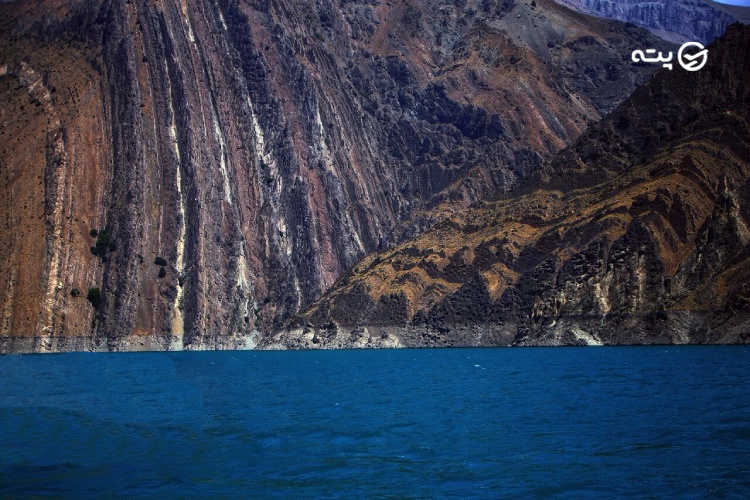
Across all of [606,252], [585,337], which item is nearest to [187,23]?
[606,252]

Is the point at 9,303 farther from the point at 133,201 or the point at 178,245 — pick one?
the point at 178,245

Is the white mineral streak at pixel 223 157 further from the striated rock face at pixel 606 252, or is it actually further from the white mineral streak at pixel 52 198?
the striated rock face at pixel 606 252

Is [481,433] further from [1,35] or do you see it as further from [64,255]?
[1,35]

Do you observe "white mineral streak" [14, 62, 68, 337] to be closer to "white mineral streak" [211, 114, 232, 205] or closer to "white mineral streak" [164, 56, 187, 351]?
"white mineral streak" [164, 56, 187, 351]

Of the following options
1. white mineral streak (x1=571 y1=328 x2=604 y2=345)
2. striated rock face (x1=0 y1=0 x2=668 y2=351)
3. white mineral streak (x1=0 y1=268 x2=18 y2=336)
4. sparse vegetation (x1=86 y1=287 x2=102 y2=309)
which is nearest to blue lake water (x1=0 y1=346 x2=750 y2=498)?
white mineral streak (x1=571 y1=328 x2=604 y2=345)

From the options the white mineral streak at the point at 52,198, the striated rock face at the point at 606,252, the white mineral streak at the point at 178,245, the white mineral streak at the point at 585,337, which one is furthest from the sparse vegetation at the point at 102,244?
the white mineral streak at the point at 585,337
